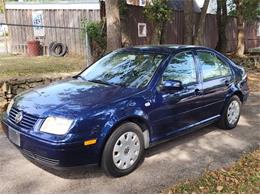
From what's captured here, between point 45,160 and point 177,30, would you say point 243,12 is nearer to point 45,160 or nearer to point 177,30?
point 177,30

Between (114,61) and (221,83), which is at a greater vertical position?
(114,61)

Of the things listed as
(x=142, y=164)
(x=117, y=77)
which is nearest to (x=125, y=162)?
(x=142, y=164)

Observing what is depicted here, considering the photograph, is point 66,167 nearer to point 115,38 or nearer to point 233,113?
point 233,113

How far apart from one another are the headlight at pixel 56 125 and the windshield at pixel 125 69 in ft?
3.90

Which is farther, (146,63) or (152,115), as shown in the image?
(146,63)

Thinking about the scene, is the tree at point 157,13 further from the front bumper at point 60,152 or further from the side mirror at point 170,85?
the front bumper at point 60,152

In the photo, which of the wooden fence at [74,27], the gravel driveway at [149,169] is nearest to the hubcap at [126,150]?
the gravel driveway at [149,169]

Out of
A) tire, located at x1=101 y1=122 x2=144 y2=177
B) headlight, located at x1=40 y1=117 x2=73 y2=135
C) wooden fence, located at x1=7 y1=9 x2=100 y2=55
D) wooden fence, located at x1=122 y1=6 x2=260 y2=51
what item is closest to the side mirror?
tire, located at x1=101 y1=122 x2=144 y2=177

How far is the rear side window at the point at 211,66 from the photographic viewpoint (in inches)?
221

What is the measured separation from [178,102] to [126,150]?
3.69 feet

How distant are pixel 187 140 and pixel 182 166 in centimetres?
106

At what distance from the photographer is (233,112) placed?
6.27 meters

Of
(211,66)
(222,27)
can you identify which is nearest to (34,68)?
(211,66)

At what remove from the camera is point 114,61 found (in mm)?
5516
